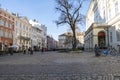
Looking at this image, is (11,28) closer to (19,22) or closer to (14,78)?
(19,22)

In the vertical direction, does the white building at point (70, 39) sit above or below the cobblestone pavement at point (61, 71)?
above

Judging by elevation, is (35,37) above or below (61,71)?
above

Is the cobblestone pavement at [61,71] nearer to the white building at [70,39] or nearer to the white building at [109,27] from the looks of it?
the white building at [109,27]

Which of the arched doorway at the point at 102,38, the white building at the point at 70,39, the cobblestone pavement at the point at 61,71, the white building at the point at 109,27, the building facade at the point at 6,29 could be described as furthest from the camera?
the white building at the point at 70,39

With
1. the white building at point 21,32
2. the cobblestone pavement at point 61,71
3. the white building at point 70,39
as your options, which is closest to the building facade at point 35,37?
the white building at point 21,32

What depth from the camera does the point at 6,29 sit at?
199 ft

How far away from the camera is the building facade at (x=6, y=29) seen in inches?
2246

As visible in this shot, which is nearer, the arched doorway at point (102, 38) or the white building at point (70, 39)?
the arched doorway at point (102, 38)

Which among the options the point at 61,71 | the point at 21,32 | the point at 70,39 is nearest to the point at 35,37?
the point at 70,39

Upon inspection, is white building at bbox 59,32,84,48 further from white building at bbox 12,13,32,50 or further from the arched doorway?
the arched doorway

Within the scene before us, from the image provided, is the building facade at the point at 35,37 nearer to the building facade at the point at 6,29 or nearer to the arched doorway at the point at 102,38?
the building facade at the point at 6,29

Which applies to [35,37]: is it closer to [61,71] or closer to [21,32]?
[21,32]

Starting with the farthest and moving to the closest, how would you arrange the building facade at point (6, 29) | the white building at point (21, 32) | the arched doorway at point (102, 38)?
the white building at point (21, 32)
the building facade at point (6, 29)
the arched doorway at point (102, 38)

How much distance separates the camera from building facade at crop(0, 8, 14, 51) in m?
57.1
